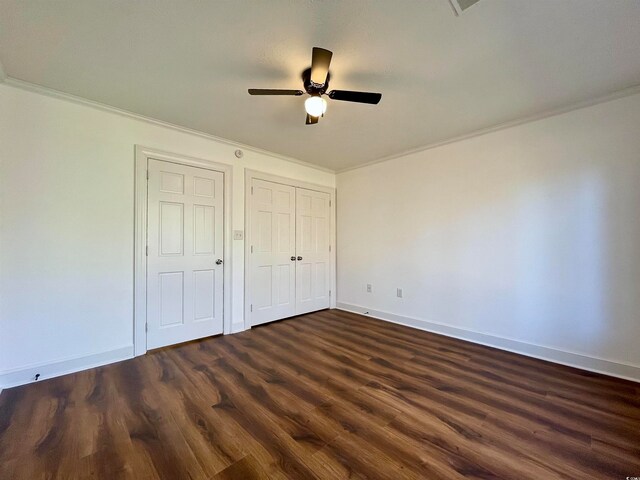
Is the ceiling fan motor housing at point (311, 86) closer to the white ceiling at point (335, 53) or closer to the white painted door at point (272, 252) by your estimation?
the white ceiling at point (335, 53)

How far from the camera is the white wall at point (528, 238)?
2367 millimetres

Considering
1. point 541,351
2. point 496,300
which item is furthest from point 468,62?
point 541,351

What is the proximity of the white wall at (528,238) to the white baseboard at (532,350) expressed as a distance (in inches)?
0.4

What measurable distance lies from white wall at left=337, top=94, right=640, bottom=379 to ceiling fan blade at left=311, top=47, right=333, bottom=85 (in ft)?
7.55

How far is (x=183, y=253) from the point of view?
3.12 metres

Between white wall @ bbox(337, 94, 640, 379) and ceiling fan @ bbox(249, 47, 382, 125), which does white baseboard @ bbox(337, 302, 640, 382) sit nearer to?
white wall @ bbox(337, 94, 640, 379)

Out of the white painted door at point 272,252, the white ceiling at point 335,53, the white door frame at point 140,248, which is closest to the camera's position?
the white ceiling at point 335,53

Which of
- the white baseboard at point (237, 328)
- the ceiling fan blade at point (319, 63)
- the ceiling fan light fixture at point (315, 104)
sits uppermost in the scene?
the ceiling fan blade at point (319, 63)

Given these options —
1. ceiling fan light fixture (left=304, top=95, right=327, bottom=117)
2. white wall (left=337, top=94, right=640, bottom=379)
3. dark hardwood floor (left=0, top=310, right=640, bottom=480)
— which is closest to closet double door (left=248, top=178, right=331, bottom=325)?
white wall (left=337, top=94, right=640, bottom=379)

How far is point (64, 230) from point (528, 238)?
15.0 feet

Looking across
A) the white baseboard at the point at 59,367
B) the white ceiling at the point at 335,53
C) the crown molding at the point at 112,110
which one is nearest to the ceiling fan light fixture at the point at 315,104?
the white ceiling at the point at 335,53

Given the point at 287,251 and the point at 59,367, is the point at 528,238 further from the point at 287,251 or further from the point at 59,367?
the point at 59,367

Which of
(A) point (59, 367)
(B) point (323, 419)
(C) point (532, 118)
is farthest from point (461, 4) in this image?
(A) point (59, 367)

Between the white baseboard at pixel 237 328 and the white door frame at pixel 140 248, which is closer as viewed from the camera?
the white door frame at pixel 140 248
